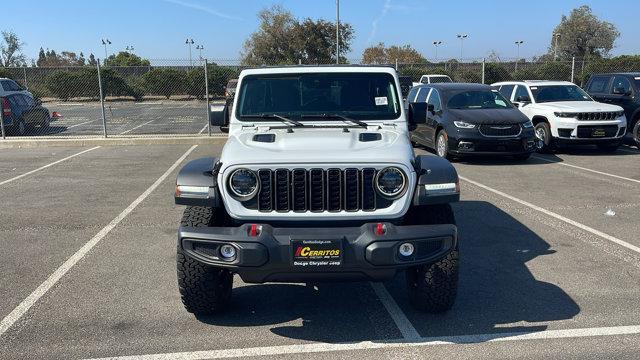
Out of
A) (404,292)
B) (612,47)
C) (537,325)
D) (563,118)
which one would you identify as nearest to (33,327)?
(404,292)

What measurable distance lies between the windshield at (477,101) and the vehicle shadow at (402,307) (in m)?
7.01

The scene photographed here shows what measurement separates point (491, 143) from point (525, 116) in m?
1.17

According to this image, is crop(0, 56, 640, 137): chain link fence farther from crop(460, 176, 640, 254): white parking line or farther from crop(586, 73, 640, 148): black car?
crop(460, 176, 640, 254): white parking line

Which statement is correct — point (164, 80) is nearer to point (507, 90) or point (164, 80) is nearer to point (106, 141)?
point (106, 141)

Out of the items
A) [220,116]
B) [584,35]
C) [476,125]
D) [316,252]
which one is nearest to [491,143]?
[476,125]

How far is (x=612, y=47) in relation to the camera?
65.9 meters

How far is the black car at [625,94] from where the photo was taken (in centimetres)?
1305

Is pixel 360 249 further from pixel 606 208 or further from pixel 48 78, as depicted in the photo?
pixel 48 78

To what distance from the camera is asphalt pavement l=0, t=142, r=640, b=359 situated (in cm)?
374

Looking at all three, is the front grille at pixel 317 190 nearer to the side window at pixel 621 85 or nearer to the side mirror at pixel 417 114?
the side mirror at pixel 417 114

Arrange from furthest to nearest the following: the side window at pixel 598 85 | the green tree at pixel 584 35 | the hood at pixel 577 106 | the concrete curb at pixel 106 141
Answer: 1. the green tree at pixel 584 35
2. the concrete curb at pixel 106 141
3. the side window at pixel 598 85
4. the hood at pixel 577 106

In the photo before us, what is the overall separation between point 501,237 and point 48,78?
114ft

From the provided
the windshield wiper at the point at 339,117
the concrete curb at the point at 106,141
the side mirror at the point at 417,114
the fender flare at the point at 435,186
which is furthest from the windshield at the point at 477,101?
the fender flare at the point at 435,186

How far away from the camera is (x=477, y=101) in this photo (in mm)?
12070
